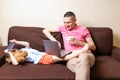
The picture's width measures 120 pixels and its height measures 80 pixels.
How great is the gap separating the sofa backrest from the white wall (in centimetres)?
23

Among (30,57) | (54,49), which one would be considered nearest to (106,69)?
(54,49)

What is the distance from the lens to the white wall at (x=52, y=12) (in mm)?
2997

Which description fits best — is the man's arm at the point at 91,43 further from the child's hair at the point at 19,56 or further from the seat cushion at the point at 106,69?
the child's hair at the point at 19,56

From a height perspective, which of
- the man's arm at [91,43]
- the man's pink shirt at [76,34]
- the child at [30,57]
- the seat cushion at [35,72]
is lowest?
the seat cushion at [35,72]

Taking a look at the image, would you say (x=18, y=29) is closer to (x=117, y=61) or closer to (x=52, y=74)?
(x=52, y=74)

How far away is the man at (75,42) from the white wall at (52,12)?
1.15 ft

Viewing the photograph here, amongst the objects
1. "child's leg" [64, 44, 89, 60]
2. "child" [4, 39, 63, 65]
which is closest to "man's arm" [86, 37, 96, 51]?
"child's leg" [64, 44, 89, 60]

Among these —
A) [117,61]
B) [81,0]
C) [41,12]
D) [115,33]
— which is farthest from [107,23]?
[41,12]

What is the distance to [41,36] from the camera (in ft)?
9.05

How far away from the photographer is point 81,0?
302 centimetres

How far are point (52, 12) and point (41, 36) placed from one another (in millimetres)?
457

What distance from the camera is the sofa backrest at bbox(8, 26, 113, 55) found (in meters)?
2.73

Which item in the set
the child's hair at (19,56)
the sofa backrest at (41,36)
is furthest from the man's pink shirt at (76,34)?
the child's hair at (19,56)

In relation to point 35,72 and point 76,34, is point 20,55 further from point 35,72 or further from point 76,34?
point 76,34
